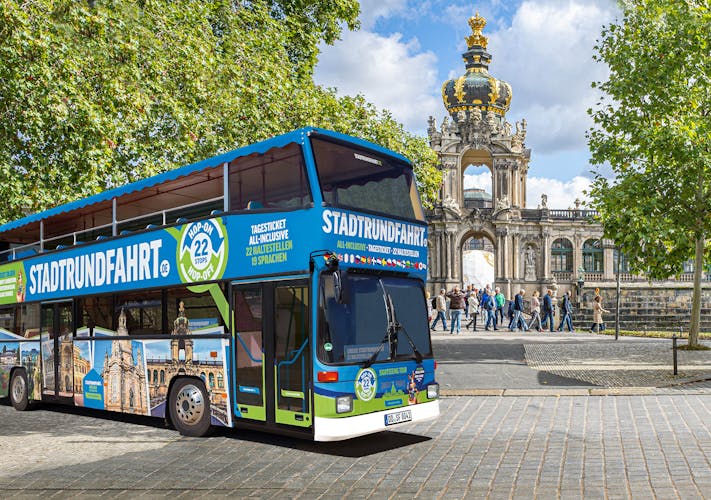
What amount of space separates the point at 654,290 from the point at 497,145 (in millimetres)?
31762

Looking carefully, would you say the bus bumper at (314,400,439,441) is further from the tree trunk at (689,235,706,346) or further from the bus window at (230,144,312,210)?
the tree trunk at (689,235,706,346)

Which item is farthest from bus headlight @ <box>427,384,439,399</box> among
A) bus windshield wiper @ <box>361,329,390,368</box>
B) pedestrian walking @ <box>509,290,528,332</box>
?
pedestrian walking @ <box>509,290,528,332</box>

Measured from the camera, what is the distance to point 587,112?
23797mm

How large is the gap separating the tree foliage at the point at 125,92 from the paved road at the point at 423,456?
7.37 m

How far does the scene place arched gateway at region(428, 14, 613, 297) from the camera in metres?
66.8

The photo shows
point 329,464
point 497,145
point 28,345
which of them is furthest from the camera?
point 497,145

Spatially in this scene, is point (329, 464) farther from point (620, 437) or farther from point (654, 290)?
point (654, 290)

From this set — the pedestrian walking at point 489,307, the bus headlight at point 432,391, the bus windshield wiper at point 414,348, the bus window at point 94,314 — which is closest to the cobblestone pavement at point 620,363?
the bus headlight at point 432,391

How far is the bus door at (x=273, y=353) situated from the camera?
368 inches

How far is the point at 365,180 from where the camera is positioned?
1034 cm

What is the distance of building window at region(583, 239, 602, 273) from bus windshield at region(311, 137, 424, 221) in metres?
64.0

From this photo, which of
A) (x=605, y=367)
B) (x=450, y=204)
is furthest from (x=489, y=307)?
(x=450, y=204)

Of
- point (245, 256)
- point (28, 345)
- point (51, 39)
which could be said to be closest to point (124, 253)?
point (245, 256)

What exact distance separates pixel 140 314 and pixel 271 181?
11.7ft
